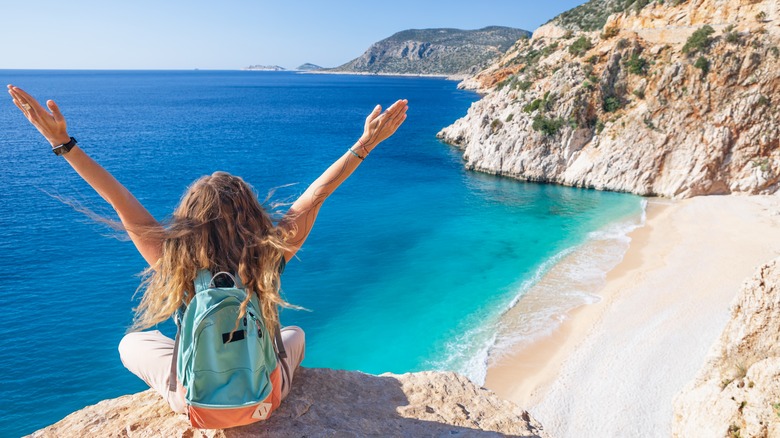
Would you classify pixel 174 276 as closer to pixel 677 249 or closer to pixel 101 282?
pixel 101 282

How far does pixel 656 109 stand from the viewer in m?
33.2

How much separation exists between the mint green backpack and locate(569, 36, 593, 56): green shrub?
140 ft

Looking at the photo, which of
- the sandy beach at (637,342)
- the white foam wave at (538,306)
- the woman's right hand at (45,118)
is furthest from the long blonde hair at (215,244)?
the white foam wave at (538,306)

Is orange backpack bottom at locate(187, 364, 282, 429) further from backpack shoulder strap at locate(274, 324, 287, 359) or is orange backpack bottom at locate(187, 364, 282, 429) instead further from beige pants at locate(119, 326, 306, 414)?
beige pants at locate(119, 326, 306, 414)

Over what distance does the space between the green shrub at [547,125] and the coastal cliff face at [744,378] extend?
1234 inches

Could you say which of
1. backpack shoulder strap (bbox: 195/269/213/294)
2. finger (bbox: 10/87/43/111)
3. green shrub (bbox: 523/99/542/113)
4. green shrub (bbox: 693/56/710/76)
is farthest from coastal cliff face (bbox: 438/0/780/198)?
finger (bbox: 10/87/43/111)

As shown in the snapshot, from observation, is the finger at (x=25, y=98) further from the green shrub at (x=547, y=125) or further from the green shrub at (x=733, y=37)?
the green shrub at (x=733, y=37)

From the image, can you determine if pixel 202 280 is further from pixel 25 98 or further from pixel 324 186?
pixel 25 98

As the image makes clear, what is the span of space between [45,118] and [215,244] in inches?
44.2

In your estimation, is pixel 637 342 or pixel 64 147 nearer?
pixel 64 147

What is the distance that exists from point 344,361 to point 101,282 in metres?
11.2

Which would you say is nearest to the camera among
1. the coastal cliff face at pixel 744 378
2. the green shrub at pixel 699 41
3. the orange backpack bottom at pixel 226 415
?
the orange backpack bottom at pixel 226 415

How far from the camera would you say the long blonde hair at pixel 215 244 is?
2.87 m

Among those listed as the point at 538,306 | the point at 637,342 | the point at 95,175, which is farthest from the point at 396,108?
the point at 538,306
